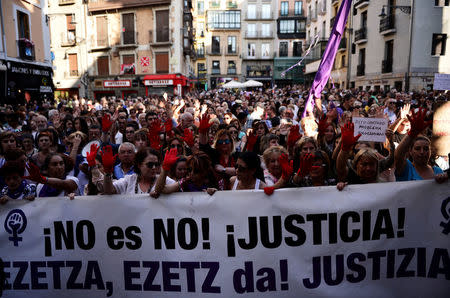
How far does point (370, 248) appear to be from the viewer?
2684 mm

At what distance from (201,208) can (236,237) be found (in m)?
0.36

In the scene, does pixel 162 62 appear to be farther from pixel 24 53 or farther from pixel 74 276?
pixel 74 276

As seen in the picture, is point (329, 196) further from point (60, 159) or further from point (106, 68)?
point (106, 68)

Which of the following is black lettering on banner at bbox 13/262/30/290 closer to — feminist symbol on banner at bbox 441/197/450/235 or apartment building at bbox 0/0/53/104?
feminist symbol on banner at bbox 441/197/450/235

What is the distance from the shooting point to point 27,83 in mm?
15156

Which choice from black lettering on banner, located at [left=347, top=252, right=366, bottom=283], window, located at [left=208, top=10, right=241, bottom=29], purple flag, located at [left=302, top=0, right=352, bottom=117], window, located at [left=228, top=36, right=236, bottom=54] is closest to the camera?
black lettering on banner, located at [left=347, top=252, right=366, bottom=283]

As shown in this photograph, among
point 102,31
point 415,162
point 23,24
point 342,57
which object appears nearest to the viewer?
point 415,162

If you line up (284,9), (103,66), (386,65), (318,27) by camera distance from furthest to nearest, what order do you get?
1. (284,9)
2. (318,27)
3. (103,66)
4. (386,65)

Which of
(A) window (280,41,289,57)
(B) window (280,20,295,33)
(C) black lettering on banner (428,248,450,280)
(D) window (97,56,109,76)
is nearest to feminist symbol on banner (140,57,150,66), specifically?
(D) window (97,56,109,76)

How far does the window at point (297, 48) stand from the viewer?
47.8 m

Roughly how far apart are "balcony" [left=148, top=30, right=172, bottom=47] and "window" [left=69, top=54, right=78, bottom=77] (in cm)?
678

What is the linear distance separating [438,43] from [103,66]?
22.8m

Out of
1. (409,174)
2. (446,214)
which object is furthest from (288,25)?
(446,214)

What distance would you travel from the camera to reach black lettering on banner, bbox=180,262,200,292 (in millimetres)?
2680
